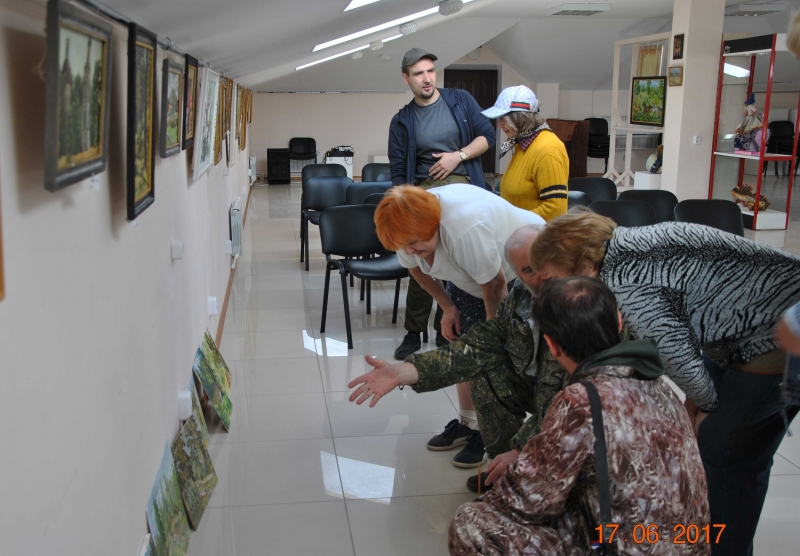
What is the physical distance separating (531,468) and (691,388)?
2.05ft

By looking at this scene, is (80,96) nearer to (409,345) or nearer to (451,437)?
(451,437)

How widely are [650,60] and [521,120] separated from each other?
28.9 feet

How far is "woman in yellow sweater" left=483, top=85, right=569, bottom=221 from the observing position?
10.7ft

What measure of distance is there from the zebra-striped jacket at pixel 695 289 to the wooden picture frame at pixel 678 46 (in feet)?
26.1

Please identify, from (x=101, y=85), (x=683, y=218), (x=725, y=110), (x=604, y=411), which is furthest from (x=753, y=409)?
(x=725, y=110)

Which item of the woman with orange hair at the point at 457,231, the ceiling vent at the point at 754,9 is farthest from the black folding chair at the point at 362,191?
the ceiling vent at the point at 754,9

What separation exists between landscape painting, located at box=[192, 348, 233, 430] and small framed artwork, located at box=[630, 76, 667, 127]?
8.39 m

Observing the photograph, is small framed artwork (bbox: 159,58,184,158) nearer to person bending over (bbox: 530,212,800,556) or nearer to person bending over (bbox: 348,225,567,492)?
person bending over (bbox: 348,225,567,492)

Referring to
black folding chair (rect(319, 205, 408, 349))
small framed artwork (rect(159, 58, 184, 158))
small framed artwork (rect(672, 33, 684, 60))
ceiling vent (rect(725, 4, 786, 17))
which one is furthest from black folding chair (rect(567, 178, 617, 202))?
ceiling vent (rect(725, 4, 786, 17))

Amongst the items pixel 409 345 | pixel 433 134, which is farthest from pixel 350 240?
pixel 433 134

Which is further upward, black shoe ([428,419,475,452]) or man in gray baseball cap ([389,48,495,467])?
man in gray baseball cap ([389,48,495,467])

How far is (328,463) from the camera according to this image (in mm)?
3143

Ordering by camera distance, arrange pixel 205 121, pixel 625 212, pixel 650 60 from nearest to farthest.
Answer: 1. pixel 205 121
2. pixel 625 212
3. pixel 650 60

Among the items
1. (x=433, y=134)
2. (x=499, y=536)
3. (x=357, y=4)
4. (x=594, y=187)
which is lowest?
(x=499, y=536)
